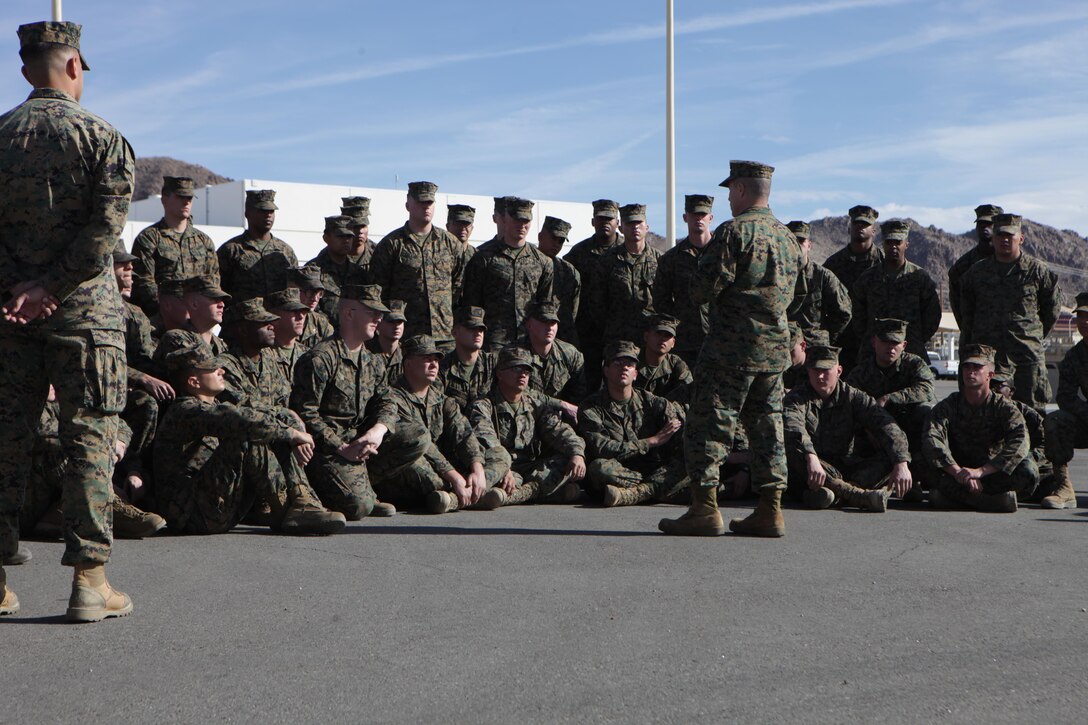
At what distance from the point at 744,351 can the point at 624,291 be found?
4.15 m

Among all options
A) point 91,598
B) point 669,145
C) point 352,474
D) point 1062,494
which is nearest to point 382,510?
point 352,474

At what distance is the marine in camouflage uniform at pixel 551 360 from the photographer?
9.73m

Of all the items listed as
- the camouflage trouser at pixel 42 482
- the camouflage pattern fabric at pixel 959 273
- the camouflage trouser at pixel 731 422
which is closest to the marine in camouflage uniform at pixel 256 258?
the camouflage trouser at pixel 42 482

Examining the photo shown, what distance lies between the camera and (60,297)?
4.42m

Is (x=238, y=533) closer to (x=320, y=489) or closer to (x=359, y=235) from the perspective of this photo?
(x=320, y=489)

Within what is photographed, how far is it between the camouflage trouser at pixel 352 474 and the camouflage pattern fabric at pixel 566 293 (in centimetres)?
295

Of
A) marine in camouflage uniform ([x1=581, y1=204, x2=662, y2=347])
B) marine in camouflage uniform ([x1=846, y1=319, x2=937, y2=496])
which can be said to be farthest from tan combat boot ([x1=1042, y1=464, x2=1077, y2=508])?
marine in camouflage uniform ([x1=581, y1=204, x2=662, y2=347])

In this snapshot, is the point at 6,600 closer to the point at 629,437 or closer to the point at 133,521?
the point at 133,521

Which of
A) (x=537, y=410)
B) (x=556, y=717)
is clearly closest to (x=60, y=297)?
(x=556, y=717)

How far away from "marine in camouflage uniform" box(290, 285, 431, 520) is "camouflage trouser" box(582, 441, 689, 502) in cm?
147

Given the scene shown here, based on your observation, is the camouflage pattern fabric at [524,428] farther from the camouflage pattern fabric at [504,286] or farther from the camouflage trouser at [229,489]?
the camouflage trouser at [229,489]

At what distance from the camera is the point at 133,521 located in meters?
6.67

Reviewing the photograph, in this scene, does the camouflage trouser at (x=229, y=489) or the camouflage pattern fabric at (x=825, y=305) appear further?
the camouflage pattern fabric at (x=825, y=305)

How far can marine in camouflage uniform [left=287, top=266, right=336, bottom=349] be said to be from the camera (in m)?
9.12
